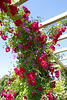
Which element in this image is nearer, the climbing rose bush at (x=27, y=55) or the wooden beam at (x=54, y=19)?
the climbing rose bush at (x=27, y=55)

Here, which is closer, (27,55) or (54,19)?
(27,55)

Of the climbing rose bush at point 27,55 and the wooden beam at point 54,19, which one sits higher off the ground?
the wooden beam at point 54,19

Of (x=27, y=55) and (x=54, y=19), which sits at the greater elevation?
(x=54, y=19)

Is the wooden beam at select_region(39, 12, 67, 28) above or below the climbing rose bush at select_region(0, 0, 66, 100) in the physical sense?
above

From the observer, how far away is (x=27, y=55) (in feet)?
10.00

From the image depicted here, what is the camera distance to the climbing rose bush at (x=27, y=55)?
2.65m

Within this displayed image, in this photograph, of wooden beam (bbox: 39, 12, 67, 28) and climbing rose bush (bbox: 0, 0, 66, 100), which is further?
wooden beam (bbox: 39, 12, 67, 28)

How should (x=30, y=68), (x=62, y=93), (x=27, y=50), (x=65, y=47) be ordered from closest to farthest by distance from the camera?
(x=30, y=68), (x=27, y=50), (x=65, y=47), (x=62, y=93)

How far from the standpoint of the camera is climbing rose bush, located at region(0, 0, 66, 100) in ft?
8.68

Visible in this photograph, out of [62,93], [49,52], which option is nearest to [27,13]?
[49,52]

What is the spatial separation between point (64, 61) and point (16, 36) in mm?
3888

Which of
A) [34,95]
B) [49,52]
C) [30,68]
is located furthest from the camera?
[49,52]

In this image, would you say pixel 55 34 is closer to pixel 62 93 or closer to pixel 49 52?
pixel 49 52

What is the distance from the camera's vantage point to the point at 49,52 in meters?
3.34
